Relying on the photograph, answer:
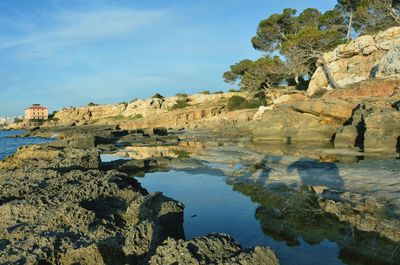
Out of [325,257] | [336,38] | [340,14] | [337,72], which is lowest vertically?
[325,257]

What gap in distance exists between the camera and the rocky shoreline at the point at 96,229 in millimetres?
4449

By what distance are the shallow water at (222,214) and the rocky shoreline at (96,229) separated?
3.94 ft

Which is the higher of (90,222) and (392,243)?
(90,222)

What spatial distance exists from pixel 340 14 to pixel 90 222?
159 ft

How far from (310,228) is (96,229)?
4030 millimetres

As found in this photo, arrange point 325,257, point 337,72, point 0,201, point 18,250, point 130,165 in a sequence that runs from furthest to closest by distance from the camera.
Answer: point 337,72 < point 130,165 < point 0,201 < point 325,257 < point 18,250

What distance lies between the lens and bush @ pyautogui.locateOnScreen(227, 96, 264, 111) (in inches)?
2042

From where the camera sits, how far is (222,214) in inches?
346

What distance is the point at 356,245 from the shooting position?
20.4 feet

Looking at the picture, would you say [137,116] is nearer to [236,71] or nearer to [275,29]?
[236,71]

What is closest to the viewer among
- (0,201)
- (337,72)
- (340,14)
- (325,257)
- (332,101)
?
(325,257)

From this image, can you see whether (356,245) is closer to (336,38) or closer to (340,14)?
(336,38)

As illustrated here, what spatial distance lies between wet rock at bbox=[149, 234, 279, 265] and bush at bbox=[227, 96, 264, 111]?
47.4m

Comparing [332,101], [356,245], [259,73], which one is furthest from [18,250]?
[259,73]
